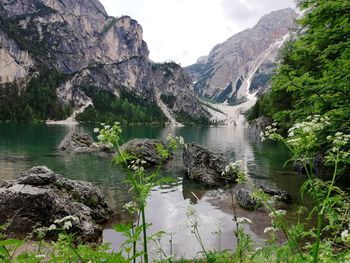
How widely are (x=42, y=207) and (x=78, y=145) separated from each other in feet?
126

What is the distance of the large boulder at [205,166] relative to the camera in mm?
28516

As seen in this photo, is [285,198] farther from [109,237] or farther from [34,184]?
[34,184]

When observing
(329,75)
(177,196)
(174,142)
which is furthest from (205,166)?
(174,142)

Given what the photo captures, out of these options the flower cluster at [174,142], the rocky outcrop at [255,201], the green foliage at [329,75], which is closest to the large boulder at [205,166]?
the rocky outcrop at [255,201]

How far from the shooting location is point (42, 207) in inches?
611

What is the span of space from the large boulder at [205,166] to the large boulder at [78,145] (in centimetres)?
2124

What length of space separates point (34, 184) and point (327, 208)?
15.7 metres

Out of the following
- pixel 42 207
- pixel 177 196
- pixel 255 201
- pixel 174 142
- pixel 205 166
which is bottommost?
pixel 177 196

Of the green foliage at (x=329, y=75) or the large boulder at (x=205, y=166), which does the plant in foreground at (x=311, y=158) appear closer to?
the green foliage at (x=329, y=75)

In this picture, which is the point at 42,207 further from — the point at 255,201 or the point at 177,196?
the point at 255,201

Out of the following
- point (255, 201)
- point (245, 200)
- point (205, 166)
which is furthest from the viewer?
point (205, 166)

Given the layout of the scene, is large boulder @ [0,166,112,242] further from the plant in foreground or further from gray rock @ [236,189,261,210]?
the plant in foreground

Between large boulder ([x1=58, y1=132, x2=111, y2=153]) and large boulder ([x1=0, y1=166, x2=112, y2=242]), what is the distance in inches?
1253

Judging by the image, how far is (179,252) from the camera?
1389 centimetres
